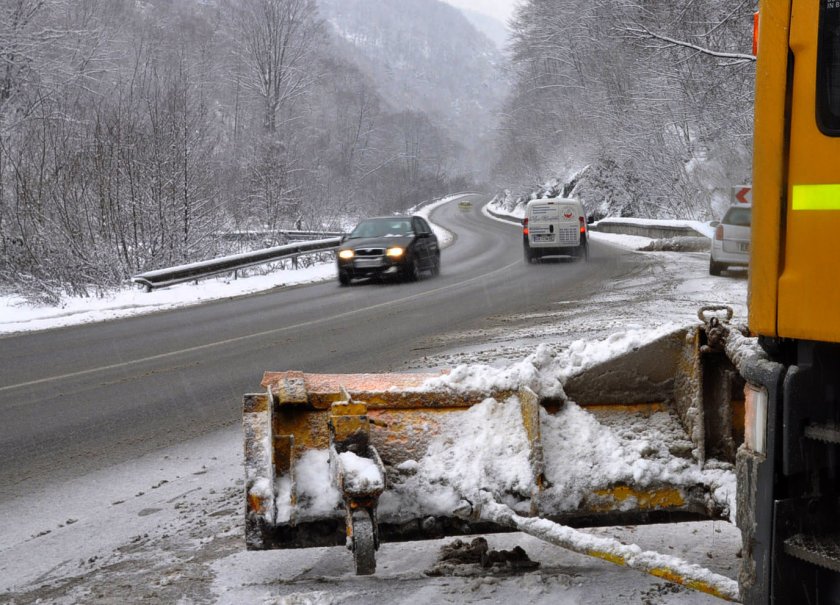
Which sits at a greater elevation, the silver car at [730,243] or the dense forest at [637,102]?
the dense forest at [637,102]

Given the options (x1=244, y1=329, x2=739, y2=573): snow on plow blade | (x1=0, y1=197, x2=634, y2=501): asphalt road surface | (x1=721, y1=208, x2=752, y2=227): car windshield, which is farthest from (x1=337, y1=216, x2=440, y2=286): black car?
(x1=244, y1=329, x2=739, y2=573): snow on plow blade

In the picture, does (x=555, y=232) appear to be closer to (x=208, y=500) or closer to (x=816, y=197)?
(x=208, y=500)

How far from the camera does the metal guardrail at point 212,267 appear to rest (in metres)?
18.4

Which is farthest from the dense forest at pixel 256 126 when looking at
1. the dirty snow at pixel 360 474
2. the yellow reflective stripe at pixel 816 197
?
the yellow reflective stripe at pixel 816 197

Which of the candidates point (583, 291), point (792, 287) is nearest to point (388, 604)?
point (792, 287)

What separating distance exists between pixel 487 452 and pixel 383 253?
1595 centimetres

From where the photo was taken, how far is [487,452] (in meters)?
3.53

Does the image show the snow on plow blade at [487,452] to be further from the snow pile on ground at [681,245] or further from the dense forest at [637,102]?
the snow pile on ground at [681,245]

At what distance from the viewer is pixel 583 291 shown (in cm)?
1598

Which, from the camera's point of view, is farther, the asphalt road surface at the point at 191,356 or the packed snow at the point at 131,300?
the packed snow at the point at 131,300

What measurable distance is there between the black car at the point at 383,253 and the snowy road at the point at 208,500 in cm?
627

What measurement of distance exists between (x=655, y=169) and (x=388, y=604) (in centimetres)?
3896

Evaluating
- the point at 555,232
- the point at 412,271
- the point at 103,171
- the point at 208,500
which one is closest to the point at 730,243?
the point at 412,271

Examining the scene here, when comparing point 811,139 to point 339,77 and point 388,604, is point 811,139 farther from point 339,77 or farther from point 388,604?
point 339,77
